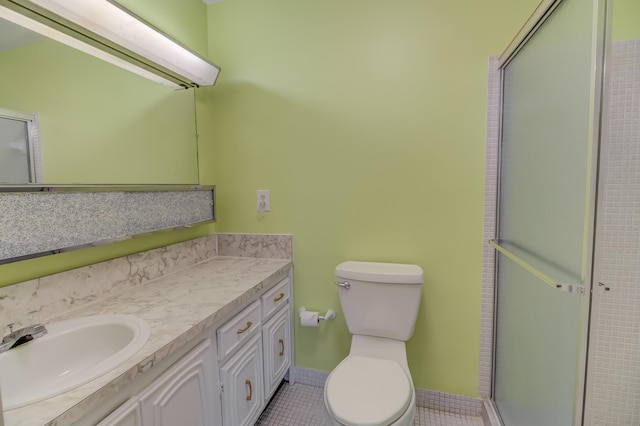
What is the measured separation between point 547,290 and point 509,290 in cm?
37

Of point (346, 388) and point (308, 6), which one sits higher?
point (308, 6)

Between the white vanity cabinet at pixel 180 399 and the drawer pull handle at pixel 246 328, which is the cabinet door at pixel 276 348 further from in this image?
the white vanity cabinet at pixel 180 399

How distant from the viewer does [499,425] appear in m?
1.37

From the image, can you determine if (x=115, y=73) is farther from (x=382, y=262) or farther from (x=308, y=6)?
(x=382, y=262)

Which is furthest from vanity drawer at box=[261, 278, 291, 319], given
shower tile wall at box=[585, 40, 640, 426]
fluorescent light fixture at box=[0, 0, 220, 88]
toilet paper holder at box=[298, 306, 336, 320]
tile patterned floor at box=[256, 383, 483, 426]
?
shower tile wall at box=[585, 40, 640, 426]

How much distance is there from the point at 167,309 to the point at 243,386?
0.51 metres

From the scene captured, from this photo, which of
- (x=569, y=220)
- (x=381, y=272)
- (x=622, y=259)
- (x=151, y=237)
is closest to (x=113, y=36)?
(x=151, y=237)

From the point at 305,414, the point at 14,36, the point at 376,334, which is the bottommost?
the point at 305,414

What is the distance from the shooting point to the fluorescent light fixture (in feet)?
3.24

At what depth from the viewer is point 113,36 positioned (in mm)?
1192

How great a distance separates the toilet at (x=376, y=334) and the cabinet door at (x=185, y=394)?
0.45 meters

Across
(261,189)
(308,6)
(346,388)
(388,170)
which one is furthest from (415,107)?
(346,388)

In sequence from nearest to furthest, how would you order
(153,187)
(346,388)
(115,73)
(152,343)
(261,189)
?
1. (152,343)
2. (346,388)
3. (115,73)
4. (153,187)
5. (261,189)

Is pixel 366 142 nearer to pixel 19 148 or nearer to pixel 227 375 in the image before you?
pixel 227 375
